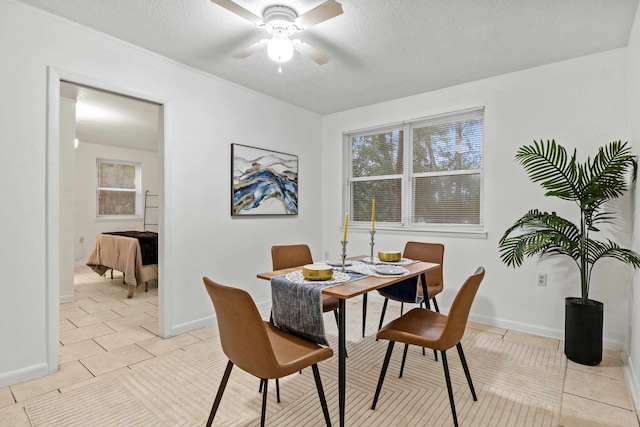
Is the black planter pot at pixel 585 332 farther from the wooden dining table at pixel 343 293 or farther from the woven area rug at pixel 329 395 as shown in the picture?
the wooden dining table at pixel 343 293

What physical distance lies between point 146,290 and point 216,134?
8.48ft

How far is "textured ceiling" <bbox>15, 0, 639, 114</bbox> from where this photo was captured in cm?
217

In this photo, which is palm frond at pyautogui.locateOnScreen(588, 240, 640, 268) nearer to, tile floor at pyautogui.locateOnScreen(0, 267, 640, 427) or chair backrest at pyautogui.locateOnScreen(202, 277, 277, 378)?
tile floor at pyautogui.locateOnScreen(0, 267, 640, 427)

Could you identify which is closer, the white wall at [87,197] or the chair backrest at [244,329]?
the chair backrest at [244,329]

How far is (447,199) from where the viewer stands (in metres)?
3.72

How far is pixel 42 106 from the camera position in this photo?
228 centimetres

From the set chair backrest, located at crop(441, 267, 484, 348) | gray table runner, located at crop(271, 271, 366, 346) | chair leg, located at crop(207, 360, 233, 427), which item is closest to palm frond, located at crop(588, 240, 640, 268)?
chair backrest, located at crop(441, 267, 484, 348)

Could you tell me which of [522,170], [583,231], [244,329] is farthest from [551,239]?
[244,329]

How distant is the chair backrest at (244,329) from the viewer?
1382mm

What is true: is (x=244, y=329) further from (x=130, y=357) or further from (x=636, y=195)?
(x=636, y=195)

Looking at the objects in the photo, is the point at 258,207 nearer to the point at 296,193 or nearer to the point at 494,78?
the point at 296,193

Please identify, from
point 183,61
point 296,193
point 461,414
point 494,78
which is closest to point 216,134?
point 183,61

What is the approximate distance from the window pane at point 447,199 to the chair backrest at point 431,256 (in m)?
0.72

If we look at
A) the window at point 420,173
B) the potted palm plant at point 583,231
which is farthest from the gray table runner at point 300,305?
the window at point 420,173
